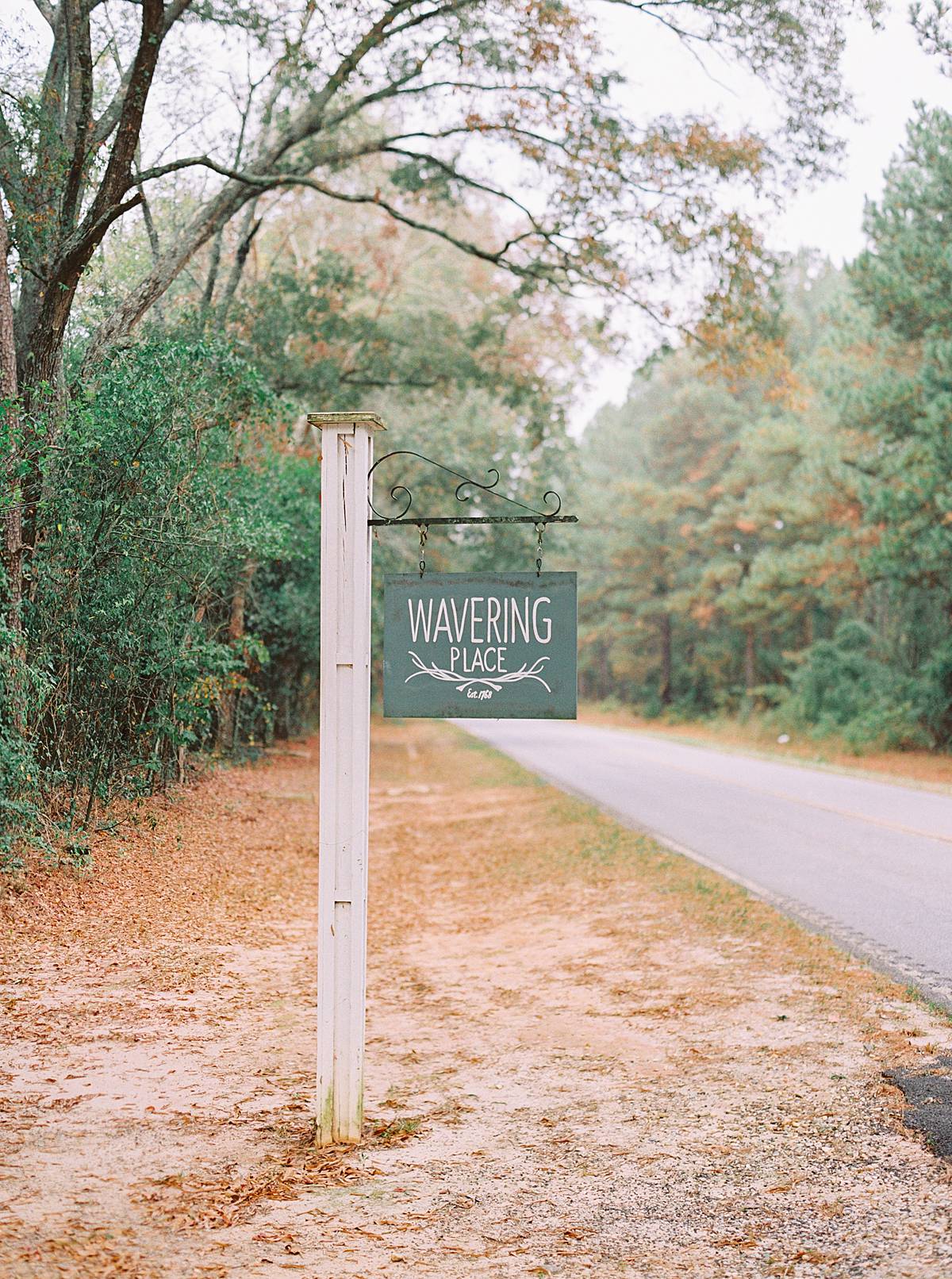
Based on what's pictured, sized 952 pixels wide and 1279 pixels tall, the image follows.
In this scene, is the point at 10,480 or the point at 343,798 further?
the point at 10,480

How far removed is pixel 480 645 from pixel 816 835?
9200 millimetres

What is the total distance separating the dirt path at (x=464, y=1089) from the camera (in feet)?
13.0

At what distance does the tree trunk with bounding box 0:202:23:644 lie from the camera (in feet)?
29.2

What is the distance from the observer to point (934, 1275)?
362 centimetres

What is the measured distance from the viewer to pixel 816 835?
13125 mm

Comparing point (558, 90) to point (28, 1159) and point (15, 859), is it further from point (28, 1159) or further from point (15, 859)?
point (28, 1159)

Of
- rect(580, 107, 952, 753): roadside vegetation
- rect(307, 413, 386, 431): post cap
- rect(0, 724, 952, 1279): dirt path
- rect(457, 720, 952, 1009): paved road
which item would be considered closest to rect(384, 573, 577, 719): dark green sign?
rect(307, 413, 386, 431): post cap

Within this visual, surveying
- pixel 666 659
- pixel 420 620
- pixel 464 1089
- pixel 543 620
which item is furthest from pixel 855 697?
pixel 420 620

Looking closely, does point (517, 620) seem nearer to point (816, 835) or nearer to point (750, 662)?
point (816, 835)

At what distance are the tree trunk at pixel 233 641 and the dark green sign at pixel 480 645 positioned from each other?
11.1 meters

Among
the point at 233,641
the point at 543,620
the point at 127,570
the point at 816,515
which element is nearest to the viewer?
the point at 543,620

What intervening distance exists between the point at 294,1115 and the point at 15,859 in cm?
462

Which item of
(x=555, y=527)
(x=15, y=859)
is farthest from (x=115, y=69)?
(x=555, y=527)

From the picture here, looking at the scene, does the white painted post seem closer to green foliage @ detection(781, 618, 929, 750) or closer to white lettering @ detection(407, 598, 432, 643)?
white lettering @ detection(407, 598, 432, 643)
